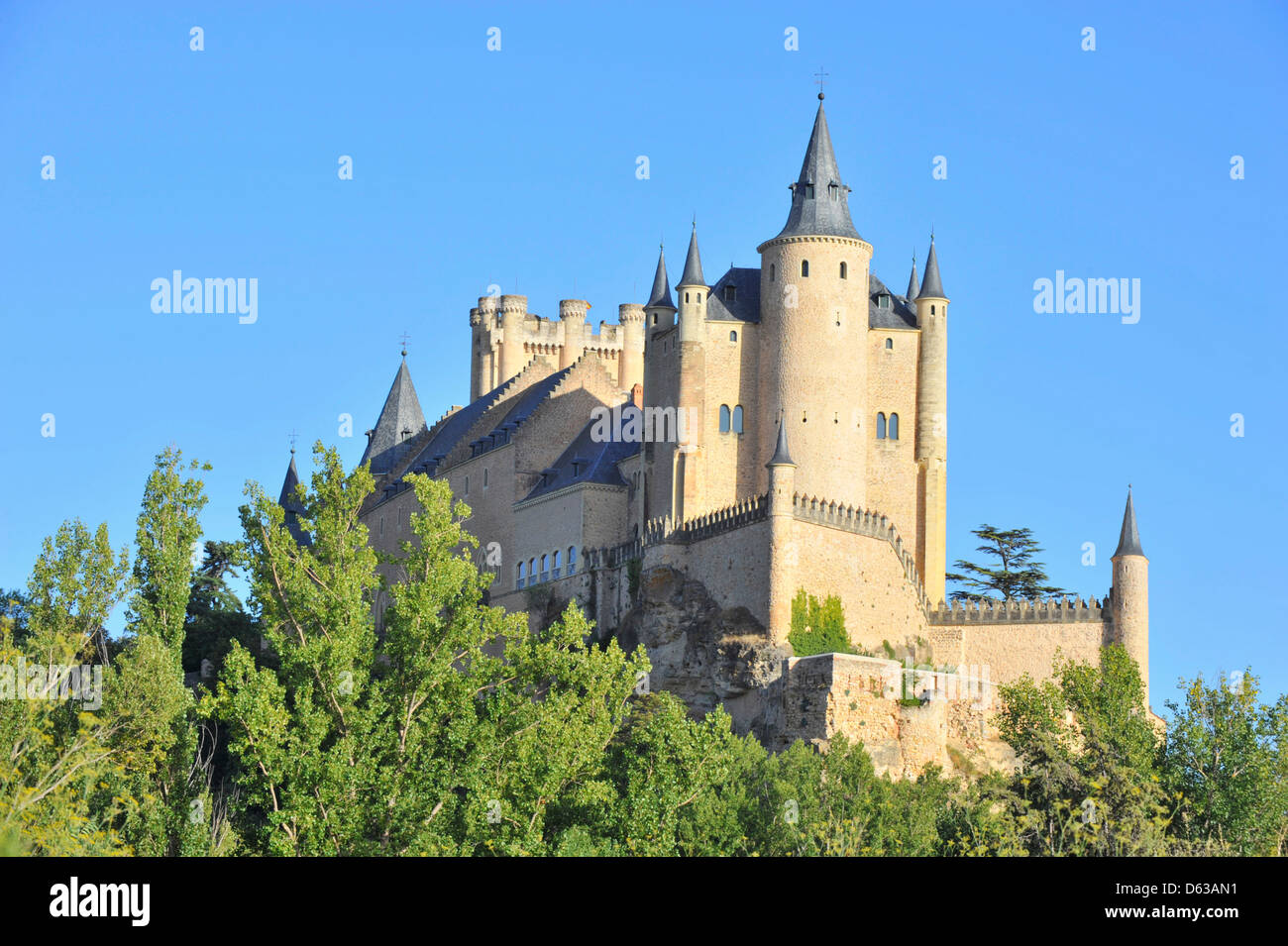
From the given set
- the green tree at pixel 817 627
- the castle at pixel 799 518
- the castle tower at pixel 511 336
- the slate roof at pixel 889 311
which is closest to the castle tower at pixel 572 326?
the castle tower at pixel 511 336

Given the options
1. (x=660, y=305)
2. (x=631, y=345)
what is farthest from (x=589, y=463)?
(x=631, y=345)

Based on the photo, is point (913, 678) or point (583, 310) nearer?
point (913, 678)

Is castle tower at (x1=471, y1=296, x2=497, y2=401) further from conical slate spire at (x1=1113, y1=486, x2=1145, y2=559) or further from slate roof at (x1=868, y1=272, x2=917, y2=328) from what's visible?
conical slate spire at (x1=1113, y1=486, x2=1145, y2=559)

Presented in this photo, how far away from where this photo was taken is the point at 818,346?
205 ft

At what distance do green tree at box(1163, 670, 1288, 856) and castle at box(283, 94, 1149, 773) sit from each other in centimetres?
812

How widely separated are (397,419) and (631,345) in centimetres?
1584

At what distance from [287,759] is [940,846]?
1558 cm

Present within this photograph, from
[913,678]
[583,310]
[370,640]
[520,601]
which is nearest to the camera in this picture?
[370,640]

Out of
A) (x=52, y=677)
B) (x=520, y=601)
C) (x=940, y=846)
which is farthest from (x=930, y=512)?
(x=52, y=677)

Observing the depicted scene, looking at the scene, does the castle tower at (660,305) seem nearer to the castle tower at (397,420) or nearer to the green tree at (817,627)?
the green tree at (817,627)

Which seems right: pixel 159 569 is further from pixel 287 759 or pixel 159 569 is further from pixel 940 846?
pixel 940 846

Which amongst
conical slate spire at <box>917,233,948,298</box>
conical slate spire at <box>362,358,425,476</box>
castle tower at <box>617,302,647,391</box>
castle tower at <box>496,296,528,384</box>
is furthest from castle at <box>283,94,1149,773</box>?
conical slate spire at <box>362,358,425,476</box>
